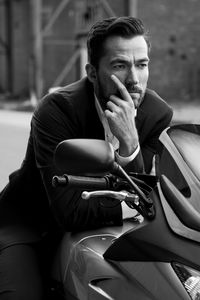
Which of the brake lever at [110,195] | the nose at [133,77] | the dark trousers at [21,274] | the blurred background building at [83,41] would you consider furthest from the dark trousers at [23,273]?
the blurred background building at [83,41]

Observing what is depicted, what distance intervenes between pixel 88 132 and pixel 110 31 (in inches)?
15.3

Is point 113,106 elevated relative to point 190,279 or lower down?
elevated

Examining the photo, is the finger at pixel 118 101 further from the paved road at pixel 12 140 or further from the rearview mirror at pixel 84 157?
the paved road at pixel 12 140

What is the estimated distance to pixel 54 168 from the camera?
2.41 meters

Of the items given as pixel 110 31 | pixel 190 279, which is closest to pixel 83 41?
pixel 110 31

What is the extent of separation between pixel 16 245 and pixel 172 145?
784 millimetres

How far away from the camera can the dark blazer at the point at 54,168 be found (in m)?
2.34

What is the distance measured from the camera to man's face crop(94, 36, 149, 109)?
2381mm

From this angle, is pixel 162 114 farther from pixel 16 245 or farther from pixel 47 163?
pixel 16 245

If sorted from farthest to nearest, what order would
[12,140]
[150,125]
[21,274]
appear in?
[12,140]
[150,125]
[21,274]

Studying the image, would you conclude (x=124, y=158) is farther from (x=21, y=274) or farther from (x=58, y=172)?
(x=21, y=274)

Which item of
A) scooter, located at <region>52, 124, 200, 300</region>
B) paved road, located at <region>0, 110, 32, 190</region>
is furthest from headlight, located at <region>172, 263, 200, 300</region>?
paved road, located at <region>0, 110, 32, 190</region>

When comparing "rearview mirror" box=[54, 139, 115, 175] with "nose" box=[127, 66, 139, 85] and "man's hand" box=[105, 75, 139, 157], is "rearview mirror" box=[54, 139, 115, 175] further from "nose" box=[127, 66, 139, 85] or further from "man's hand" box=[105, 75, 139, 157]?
"nose" box=[127, 66, 139, 85]

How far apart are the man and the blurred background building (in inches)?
730
